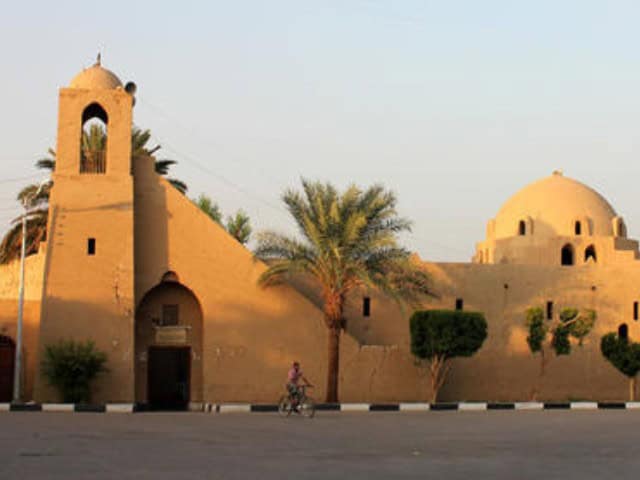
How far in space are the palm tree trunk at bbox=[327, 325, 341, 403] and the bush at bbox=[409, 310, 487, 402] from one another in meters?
2.60

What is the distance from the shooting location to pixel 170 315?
97.5ft

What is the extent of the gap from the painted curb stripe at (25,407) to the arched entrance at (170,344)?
388 centimetres

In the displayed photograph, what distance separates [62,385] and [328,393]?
722 centimetres

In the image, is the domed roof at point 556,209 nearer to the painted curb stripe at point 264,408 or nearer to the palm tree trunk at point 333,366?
the palm tree trunk at point 333,366

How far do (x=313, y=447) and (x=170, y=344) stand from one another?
14454 millimetres

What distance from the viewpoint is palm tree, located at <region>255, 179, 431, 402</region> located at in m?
28.8

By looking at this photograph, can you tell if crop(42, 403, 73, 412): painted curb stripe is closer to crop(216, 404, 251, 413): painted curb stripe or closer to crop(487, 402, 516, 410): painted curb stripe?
crop(216, 404, 251, 413): painted curb stripe

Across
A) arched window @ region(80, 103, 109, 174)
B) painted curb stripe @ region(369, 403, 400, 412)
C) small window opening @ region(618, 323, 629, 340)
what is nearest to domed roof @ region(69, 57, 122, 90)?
arched window @ region(80, 103, 109, 174)

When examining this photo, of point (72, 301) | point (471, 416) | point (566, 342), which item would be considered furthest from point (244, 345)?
point (566, 342)

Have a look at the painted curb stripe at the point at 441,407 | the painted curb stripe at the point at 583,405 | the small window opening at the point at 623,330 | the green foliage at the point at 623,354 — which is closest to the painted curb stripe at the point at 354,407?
the painted curb stripe at the point at 441,407

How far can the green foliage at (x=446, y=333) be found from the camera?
96.5ft

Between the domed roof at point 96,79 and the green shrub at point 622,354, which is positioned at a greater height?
the domed roof at point 96,79

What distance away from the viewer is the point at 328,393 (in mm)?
28703

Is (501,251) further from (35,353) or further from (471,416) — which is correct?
(35,353)
